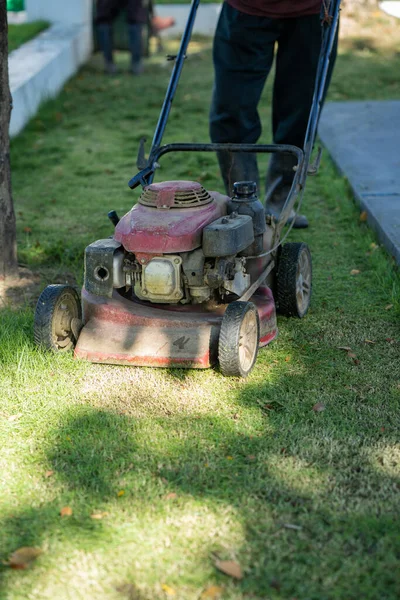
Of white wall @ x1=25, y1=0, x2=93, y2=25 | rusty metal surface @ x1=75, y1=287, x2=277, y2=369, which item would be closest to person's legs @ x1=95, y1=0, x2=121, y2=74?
white wall @ x1=25, y1=0, x2=93, y2=25

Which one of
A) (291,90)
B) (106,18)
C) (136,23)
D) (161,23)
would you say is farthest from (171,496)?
(161,23)

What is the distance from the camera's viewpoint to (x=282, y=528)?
2.07 metres

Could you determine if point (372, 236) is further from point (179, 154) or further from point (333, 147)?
point (179, 154)

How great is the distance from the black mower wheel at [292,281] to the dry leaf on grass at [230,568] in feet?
4.79

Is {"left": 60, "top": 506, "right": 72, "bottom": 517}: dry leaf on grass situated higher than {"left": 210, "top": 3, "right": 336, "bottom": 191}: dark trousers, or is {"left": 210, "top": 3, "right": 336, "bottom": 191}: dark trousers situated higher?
{"left": 210, "top": 3, "right": 336, "bottom": 191}: dark trousers

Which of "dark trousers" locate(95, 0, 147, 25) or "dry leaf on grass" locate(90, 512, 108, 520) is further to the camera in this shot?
"dark trousers" locate(95, 0, 147, 25)

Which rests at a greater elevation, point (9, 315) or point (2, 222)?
point (2, 222)

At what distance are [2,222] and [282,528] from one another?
1.96m

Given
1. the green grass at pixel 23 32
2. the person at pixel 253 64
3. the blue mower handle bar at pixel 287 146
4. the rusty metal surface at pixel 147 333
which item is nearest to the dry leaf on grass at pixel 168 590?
the rusty metal surface at pixel 147 333

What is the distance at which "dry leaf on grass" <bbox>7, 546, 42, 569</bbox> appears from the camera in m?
1.95

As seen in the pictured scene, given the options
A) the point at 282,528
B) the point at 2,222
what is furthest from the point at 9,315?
the point at 282,528

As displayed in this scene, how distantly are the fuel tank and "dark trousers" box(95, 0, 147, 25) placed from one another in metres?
6.88

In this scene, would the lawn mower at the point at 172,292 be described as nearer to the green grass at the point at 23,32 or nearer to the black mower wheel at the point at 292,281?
the black mower wheel at the point at 292,281

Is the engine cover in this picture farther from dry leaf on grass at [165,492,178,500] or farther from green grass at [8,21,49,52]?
green grass at [8,21,49,52]
